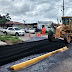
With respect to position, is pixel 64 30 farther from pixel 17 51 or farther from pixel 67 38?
pixel 17 51

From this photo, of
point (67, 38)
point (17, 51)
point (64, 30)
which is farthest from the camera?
point (64, 30)

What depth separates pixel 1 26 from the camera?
52.0m

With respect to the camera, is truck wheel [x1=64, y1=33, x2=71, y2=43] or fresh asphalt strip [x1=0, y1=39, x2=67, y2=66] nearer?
fresh asphalt strip [x1=0, y1=39, x2=67, y2=66]

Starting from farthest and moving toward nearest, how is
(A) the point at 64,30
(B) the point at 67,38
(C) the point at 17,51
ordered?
(A) the point at 64,30, (B) the point at 67,38, (C) the point at 17,51

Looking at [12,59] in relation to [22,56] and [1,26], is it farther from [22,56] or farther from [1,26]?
[1,26]

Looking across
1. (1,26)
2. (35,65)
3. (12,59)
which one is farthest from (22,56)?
(1,26)

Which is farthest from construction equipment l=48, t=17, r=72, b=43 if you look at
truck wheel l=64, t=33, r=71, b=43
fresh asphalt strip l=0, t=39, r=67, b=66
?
fresh asphalt strip l=0, t=39, r=67, b=66

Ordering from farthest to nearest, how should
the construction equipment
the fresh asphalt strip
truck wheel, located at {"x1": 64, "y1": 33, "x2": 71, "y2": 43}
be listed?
the construction equipment, truck wheel, located at {"x1": 64, "y1": 33, "x2": 71, "y2": 43}, the fresh asphalt strip

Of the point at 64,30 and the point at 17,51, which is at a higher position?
the point at 64,30

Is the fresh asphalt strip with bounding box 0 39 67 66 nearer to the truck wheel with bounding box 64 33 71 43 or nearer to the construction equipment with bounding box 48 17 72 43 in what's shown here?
the truck wheel with bounding box 64 33 71 43

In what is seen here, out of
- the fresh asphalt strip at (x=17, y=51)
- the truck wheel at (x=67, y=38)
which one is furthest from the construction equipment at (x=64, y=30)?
the fresh asphalt strip at (x=17, y=51)

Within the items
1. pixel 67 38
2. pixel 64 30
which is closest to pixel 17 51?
pixel 67 38

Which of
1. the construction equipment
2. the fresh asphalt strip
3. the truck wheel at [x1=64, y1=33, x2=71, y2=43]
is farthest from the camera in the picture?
the construction equipment

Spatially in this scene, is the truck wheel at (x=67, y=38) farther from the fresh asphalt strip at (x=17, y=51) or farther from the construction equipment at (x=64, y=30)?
the fresh asphalt strip at (x=17, y=51)
